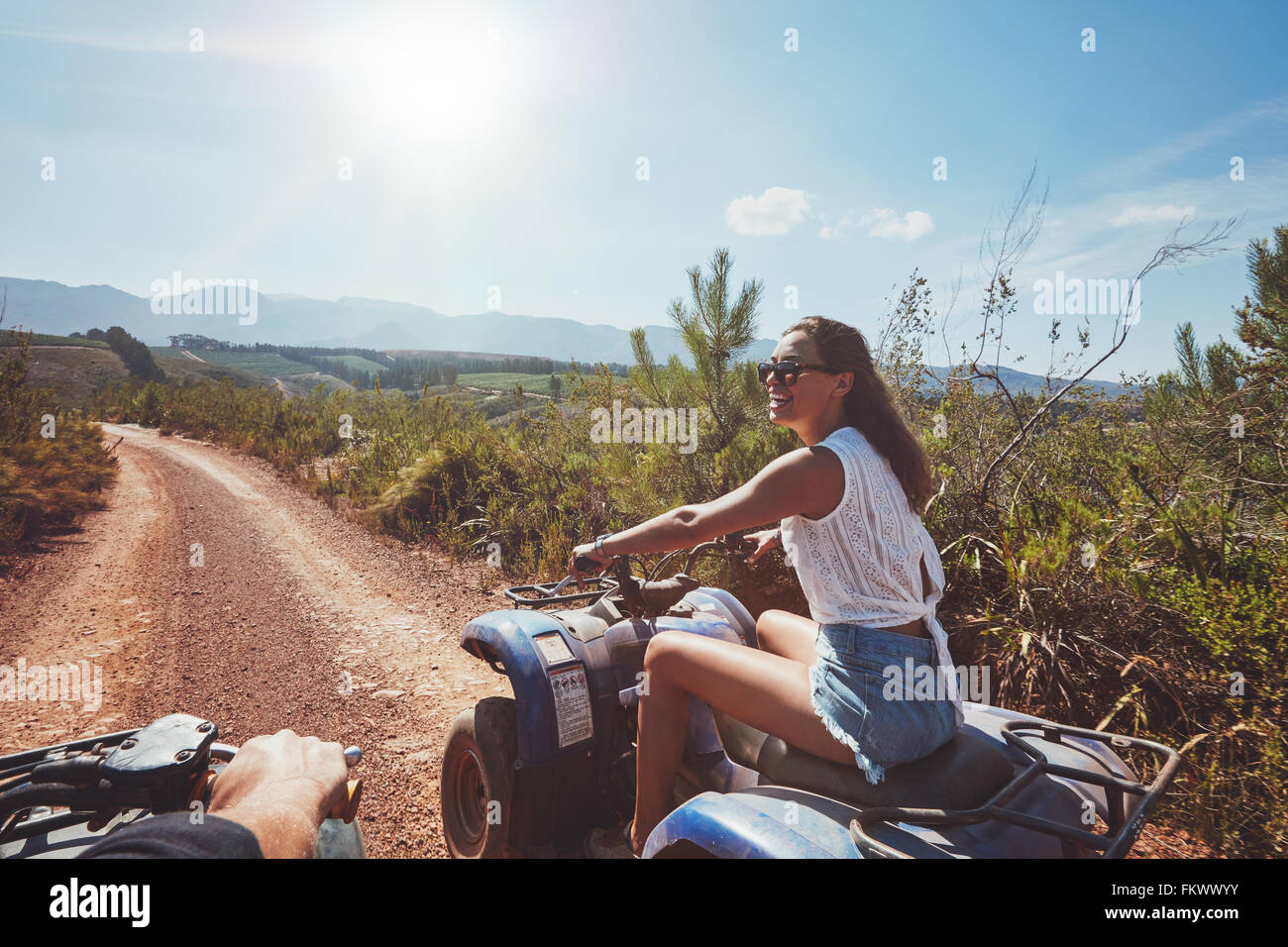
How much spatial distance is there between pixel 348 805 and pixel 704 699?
3.55ft

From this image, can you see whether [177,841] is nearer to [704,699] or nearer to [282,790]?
[282,790]

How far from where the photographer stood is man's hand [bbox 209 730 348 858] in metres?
1.24

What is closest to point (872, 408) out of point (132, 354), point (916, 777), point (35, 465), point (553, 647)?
point (916, 777)

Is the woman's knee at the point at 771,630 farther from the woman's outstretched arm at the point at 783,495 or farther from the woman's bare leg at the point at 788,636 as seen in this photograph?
the woman's outstretched arm at the point at 783,495

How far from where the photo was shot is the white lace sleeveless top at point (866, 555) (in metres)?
1.88

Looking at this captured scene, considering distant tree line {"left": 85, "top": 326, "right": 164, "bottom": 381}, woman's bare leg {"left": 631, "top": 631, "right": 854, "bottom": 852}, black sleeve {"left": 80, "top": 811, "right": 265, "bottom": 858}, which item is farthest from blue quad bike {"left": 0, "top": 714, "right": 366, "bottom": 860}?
distant tree line {"left": 85, "top": 326, "right": 164, "bottom": 381}

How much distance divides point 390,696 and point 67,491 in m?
8.30

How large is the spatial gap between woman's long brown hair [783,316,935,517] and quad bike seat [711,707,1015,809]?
2.40ft

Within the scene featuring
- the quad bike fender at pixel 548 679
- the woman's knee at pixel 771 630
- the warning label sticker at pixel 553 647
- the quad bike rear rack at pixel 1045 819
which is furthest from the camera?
the woman's knee at pixel 771 630

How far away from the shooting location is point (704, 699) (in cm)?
208

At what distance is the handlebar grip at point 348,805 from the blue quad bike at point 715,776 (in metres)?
0.80

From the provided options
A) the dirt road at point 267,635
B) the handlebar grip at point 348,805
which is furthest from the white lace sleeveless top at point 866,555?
the dirt road at point 267,635
